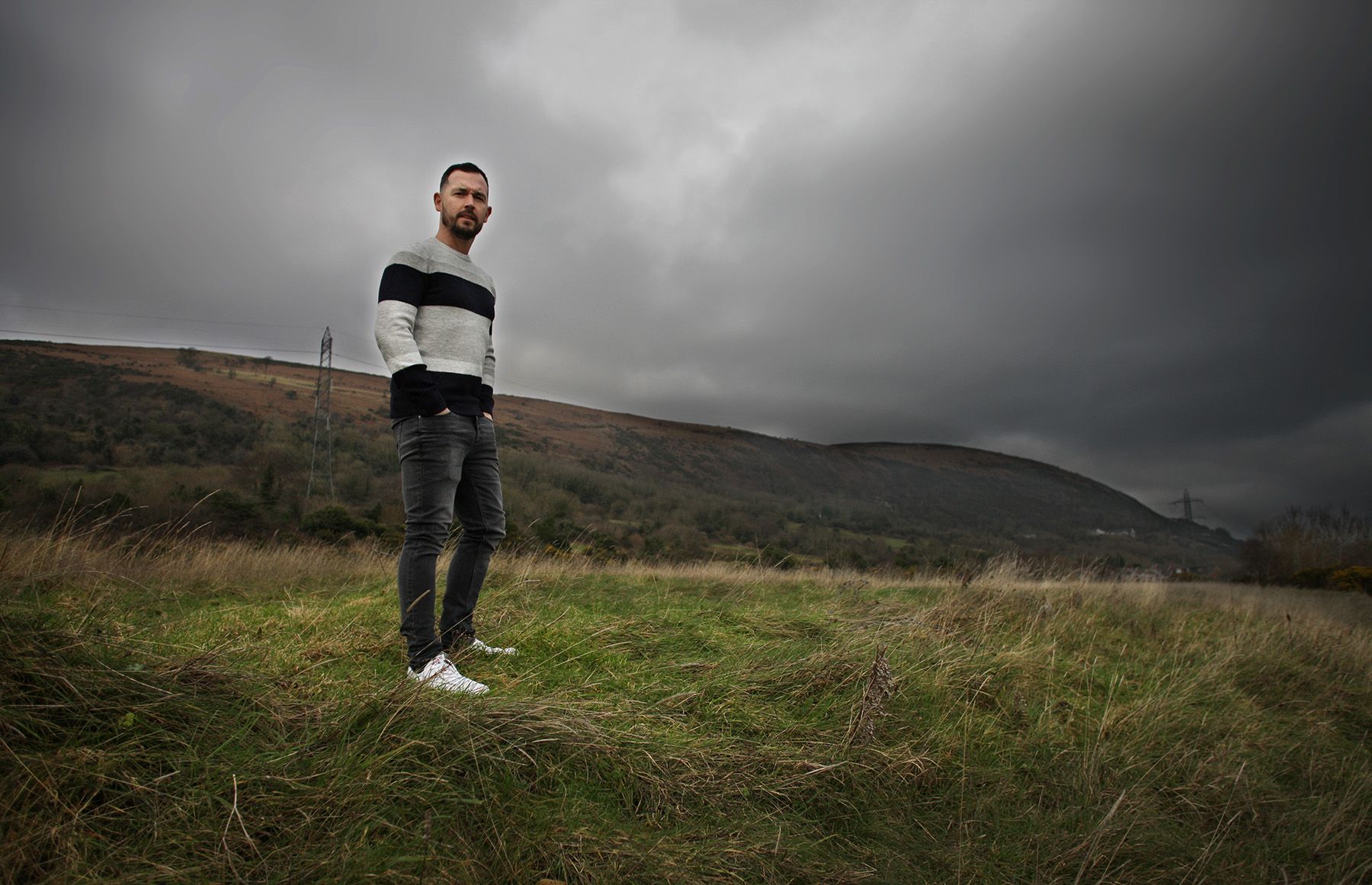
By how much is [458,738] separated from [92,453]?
33.3 metres

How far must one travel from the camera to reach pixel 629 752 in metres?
1.96

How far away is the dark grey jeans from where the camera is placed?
2.55 meters

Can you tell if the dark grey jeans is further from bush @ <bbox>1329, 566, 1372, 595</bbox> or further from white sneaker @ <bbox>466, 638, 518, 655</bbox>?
bush @ <bbox>1329, 566, 1372, 595</bbox>

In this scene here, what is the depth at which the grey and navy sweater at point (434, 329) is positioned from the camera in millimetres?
2512

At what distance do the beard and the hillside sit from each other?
487 cm

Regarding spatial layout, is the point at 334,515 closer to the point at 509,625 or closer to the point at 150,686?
the point at 509,625

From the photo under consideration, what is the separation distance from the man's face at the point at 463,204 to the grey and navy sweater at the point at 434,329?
0.11 m

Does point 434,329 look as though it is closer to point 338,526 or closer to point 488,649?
point 488,649

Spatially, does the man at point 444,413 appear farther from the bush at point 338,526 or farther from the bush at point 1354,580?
the bush at point 1354,580

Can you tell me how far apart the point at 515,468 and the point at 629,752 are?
145 feet

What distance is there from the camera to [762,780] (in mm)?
2012

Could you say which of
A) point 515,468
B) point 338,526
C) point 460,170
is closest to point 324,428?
point 515,468

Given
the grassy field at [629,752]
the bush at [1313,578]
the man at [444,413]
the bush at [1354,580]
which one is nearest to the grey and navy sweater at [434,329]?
the man at [444,413]

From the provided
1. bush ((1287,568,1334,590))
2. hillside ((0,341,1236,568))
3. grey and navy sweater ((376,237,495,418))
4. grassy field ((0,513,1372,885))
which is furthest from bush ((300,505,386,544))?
bush ((1287,568,1334,590))
